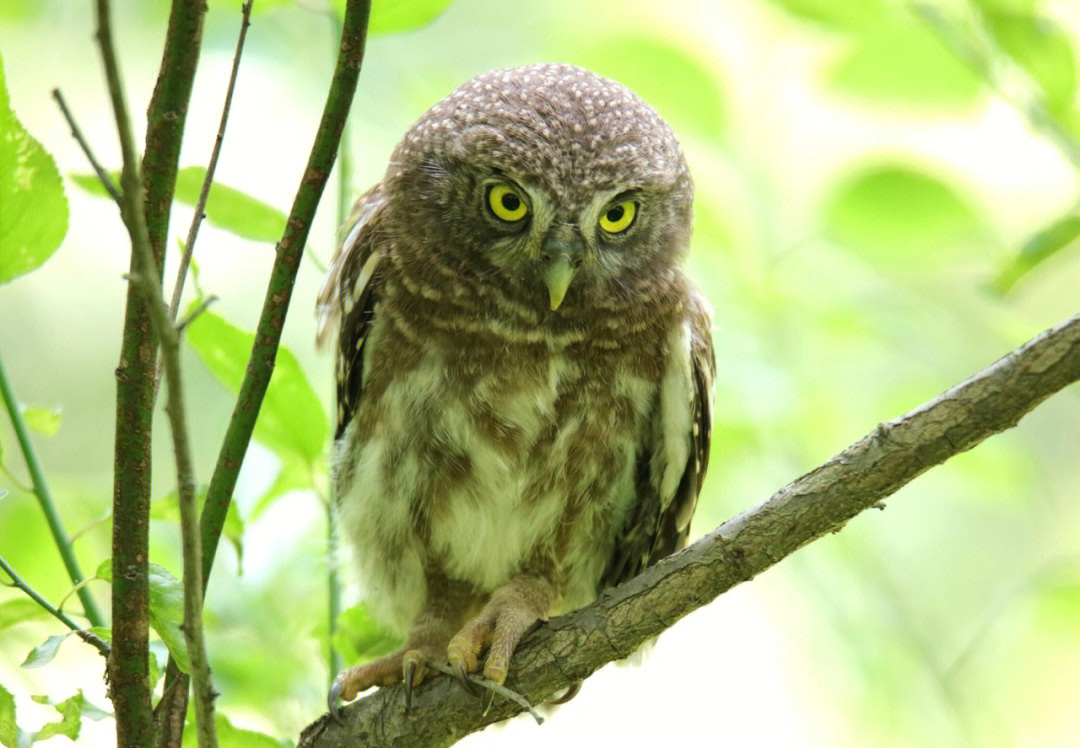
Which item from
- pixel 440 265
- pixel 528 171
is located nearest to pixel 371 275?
pixel 440 265

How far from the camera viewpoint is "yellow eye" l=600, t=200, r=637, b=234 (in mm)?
2270

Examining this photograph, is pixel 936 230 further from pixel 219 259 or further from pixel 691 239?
pixel 219 259

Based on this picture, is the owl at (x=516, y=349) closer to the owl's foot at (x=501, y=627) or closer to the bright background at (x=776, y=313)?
the owl's foot at (x=501, y=627)

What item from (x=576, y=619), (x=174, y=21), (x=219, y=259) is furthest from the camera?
(x=219, y=259)

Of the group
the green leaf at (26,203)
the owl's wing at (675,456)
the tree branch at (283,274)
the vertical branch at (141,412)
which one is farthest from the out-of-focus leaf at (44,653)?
the owl's wing at (675,456)

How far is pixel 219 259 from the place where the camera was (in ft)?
12.2

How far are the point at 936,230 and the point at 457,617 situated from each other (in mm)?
1305

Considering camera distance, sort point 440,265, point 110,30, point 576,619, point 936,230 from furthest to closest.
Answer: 1. point 440,265
2. point 936,230
3. point 576,619
4. point 110,30

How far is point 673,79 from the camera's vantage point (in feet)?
7.87

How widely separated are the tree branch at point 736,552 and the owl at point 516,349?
0.20 metres

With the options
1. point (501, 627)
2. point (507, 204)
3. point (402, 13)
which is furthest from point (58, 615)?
point (507, 204)

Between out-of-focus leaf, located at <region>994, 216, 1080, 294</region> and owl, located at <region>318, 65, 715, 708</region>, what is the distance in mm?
880

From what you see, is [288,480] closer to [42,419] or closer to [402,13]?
[42,419]

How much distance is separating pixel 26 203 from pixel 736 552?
3.57ft
